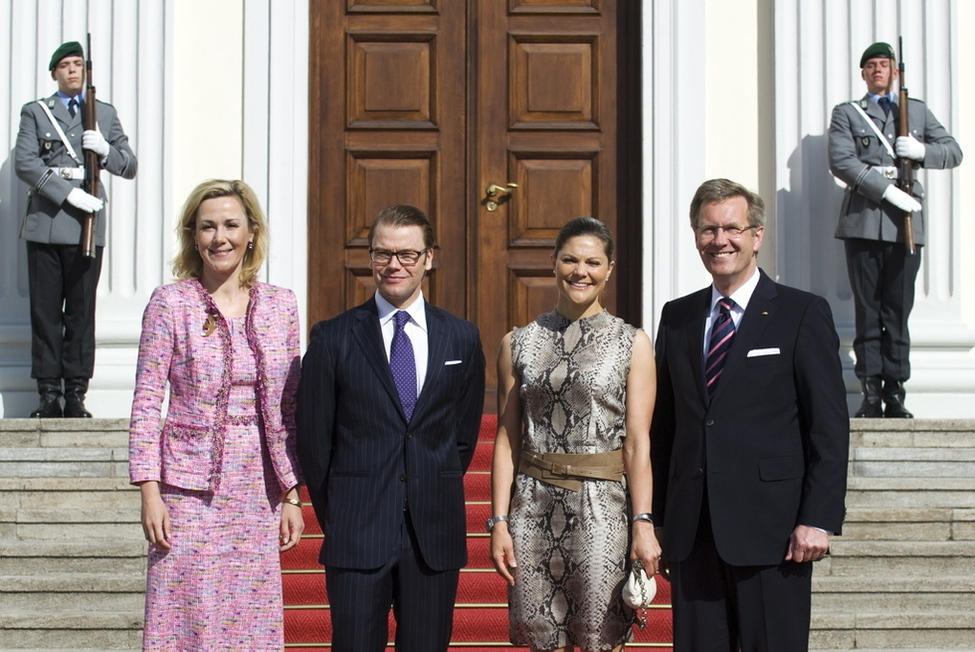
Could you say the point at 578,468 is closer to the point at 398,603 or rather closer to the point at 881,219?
the point at 398,603

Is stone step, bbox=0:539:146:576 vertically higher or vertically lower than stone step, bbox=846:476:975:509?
lower

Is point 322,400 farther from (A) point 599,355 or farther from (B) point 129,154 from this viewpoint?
(B) point 129,154

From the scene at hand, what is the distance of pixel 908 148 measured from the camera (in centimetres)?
674

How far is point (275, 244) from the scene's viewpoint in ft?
24.9

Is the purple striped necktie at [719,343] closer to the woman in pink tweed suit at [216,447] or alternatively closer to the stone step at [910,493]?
the woman in pink tweed suit at [216,447]

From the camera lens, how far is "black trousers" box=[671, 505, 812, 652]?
3.39 metres

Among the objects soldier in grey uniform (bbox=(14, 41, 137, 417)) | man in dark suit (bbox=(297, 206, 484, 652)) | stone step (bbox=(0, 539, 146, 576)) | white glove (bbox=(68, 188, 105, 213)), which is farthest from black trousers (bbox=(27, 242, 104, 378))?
man in dark suit (bbox=(297, 206, 484, 652))

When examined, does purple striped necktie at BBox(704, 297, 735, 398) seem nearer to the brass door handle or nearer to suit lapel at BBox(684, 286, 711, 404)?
suit lapel at BBox(684, 286, 711, 404)

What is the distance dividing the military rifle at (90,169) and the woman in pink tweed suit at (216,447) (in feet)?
11.0

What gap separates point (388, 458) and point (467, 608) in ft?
6.46

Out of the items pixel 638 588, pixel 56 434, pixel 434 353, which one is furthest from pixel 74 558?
pixel 638 588

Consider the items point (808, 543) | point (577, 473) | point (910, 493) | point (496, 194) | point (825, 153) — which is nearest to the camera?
point (808, 543)

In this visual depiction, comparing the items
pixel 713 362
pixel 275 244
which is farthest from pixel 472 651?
pixel 275 244

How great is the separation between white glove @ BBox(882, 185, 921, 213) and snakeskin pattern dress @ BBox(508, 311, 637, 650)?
3.51 meters
